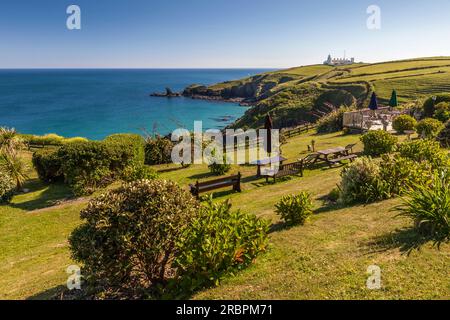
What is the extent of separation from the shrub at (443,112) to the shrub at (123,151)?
27.4m

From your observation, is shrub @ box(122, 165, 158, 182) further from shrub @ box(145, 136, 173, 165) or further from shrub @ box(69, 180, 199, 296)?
shrub @ box(145, 136, 173, 165)

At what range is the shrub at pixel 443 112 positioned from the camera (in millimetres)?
27672

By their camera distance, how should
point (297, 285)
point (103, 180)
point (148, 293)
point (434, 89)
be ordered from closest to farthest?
point (297, 285) < point (148, 293) < point (103, 180) < point (434, 89)

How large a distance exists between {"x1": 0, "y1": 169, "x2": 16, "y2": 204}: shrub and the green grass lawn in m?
2.99

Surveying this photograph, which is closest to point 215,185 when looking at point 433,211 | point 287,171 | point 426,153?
point 287,171

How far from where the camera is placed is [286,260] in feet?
27.3

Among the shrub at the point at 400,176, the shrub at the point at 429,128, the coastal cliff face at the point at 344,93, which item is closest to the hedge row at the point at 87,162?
the shrub at the point at 400,176

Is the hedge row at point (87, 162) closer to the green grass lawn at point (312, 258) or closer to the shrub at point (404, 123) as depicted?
the green grass lawn at point (312, 258)

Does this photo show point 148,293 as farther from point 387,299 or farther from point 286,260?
point 387,299

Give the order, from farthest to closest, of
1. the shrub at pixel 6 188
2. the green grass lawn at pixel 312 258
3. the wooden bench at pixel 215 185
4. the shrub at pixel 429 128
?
1. the shrub at pixel 429 128
2. the shrub at pixel 6 188
3. the wooden bench at pixel 215 185
4. the green grass lawn at pixel 312 258

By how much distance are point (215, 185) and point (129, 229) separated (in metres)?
10.1

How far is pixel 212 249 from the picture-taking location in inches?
284
